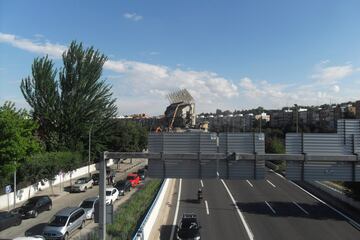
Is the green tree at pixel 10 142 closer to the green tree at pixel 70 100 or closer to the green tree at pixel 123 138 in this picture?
the green tree at pixel 70 100

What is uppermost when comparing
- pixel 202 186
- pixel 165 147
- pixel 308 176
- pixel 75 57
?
pixel 75 57

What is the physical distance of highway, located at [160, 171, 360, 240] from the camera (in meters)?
27.1

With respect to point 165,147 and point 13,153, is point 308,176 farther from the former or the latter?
point 13,153

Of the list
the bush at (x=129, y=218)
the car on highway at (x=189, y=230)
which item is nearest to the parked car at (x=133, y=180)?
the bush at (x=129, y=218)

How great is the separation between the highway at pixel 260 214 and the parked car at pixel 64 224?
5.46 m

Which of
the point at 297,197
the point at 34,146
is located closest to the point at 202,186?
the point at 297,197

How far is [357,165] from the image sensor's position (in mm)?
17703

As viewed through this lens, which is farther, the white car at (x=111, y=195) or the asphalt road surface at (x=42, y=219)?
the white car at (x=111, y=195)

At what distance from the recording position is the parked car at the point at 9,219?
2733 cm

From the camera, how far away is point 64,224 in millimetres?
24875

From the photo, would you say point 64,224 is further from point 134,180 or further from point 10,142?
point 134,180

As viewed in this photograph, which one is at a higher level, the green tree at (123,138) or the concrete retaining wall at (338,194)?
the green tree at (123,138)

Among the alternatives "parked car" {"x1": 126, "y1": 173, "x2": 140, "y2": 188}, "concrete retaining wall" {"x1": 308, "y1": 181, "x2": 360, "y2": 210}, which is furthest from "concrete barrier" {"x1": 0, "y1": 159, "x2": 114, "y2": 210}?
"concrete retaining wall" {"x1": 308, "y1": 181, "x2": 360, "y2": 210}

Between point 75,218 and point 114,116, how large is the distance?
43.7m
